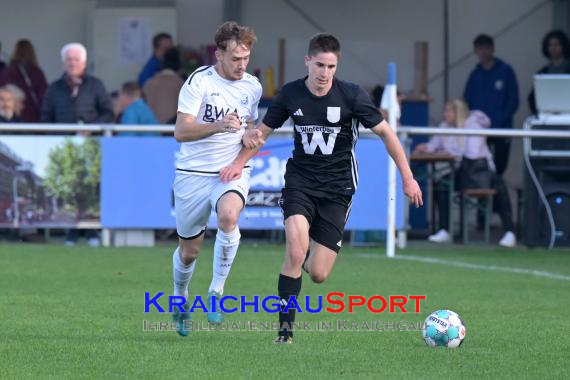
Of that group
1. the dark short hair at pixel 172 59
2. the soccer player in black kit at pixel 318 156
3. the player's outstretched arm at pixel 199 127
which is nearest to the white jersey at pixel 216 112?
the player's outstretched arm at pixel 199 127

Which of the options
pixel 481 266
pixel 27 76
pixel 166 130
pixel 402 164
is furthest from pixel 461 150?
pixel 402 164

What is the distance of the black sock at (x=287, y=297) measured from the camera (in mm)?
8617

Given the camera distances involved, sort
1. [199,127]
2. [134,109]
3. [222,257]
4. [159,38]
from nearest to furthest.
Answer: [199,127] < [222,257] < [134,109] < [159,38]

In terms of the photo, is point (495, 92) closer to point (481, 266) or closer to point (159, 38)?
point (159, 38)

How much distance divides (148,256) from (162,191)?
4.68 feet

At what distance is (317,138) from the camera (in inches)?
353

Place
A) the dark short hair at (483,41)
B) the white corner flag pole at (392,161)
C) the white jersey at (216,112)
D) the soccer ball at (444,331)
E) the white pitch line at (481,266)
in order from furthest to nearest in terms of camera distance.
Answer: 1. the dark short hair at (483,41)
2. the white corner flag pole at (392,161)
3. the white pitch line at (481,266)
4. the white jersey at (216,112)
5. the soccer ball at (444,331)

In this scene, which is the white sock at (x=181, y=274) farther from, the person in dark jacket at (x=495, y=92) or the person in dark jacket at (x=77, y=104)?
the person in dark jacket at (x=495, y=92)

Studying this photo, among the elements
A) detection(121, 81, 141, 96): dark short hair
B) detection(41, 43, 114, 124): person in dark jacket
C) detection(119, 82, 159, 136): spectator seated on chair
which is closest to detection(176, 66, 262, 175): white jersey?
detection(41, 43, 114, 124): person in dark jacket

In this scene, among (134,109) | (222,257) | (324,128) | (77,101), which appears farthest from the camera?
(134,109)

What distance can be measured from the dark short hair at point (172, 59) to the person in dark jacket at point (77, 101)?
1.85 meters

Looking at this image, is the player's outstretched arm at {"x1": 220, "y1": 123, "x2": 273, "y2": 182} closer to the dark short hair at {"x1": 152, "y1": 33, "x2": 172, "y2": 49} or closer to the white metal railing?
the white metal railing

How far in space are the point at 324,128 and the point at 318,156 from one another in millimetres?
206

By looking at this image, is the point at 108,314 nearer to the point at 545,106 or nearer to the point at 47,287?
the point at 47,287
